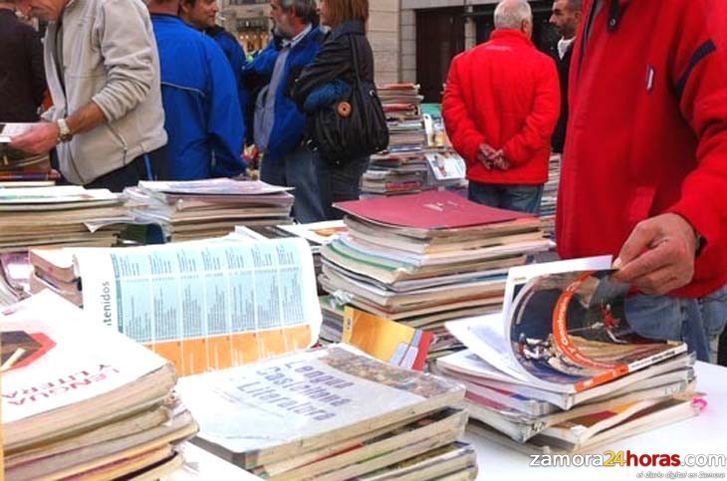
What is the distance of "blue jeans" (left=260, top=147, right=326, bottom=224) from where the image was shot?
390 cm

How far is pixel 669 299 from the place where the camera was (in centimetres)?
149

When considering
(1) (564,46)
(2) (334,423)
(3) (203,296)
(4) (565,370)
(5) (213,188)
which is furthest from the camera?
(1) (564,46)

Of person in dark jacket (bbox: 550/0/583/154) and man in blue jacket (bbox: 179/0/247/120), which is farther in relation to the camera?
person in dark jacket (bbox: 550/0/583/154)

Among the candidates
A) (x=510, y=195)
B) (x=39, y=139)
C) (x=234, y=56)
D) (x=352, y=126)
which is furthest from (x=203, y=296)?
(x=234, y=56)

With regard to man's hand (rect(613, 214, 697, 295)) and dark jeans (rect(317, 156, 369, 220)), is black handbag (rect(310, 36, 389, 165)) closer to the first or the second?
dark jeans (rect(317, 156, 369, 220))

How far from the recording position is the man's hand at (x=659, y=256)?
3.90ft

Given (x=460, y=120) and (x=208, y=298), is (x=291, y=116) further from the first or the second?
(x=208, y=298)

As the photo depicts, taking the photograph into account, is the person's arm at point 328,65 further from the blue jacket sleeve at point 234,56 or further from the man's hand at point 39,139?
the man's hand at point 39,139

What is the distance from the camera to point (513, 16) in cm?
380

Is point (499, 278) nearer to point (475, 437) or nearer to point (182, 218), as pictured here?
point (475, 437)

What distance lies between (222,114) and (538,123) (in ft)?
5.05

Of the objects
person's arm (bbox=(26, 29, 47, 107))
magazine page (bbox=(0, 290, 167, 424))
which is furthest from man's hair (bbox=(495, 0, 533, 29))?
magazine page (bbox=(0, 290, 167, 424))

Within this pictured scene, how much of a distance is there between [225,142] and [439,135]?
2.48m

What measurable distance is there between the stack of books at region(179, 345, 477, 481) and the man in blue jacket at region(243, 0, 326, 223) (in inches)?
112
